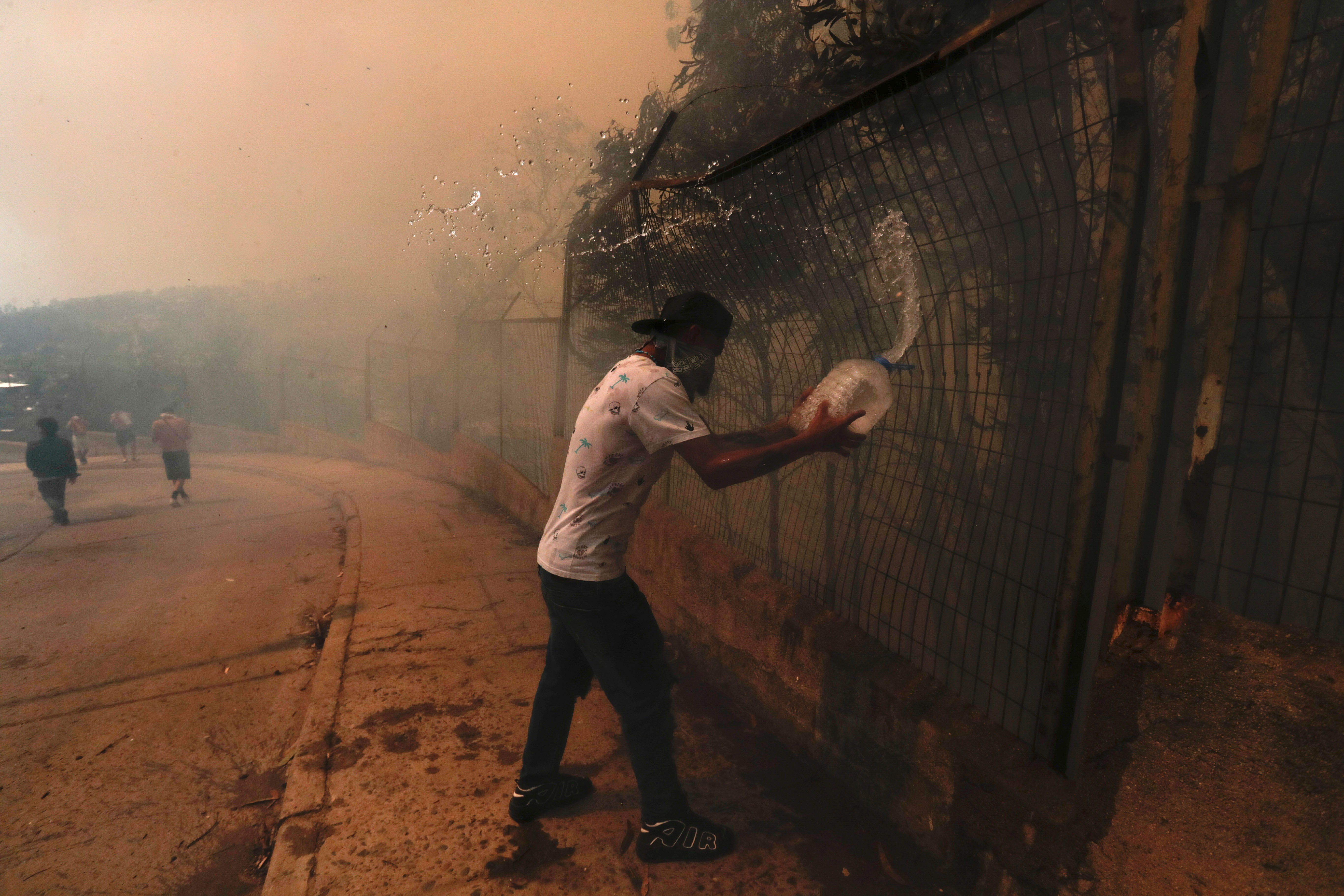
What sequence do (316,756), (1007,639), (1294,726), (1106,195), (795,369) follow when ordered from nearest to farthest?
(1294,726) → (1106,195) → (1007,639) → (316,756) → (795,369)

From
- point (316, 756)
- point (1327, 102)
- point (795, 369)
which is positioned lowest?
point (316, 756)

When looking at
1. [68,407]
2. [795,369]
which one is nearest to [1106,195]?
[795,369]

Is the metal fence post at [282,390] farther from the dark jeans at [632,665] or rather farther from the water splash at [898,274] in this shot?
the water splash at [898,274]

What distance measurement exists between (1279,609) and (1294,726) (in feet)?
0.75

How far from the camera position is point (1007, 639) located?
2109 mm

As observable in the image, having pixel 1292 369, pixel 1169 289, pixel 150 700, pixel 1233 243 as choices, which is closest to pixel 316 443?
pixel 150 700

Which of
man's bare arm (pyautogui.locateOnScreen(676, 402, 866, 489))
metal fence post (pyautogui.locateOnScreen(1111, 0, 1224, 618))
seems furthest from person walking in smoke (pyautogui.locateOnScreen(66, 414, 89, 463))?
metal fence post (pyautogui.locateOnScreen(1111, 0, 1224, 618))

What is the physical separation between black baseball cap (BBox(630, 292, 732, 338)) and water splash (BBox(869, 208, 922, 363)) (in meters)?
0.54

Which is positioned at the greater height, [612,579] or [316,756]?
[612,579]

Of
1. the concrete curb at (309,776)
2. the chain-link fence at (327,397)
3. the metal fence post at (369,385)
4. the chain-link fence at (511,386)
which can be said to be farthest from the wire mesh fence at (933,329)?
the chain-link fence at (327,397)

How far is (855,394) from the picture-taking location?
7.48ft

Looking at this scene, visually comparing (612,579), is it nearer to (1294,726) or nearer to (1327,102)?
(1294,726)

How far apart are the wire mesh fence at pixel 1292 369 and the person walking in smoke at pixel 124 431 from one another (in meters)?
22.0

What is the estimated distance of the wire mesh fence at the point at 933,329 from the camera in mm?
2105
